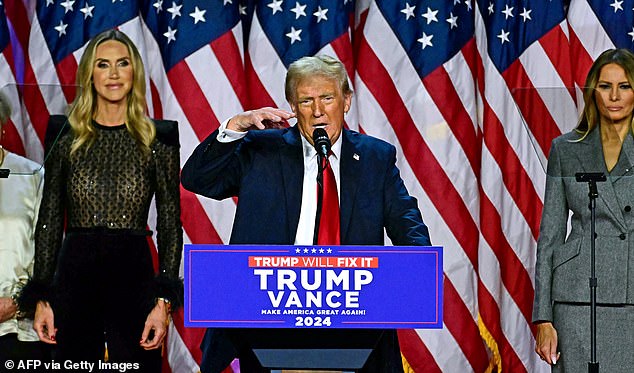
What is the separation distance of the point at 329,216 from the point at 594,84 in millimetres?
1121

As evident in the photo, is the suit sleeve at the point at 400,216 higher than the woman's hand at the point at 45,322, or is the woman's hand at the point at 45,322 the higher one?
the suit sleeve at the point at 400,216

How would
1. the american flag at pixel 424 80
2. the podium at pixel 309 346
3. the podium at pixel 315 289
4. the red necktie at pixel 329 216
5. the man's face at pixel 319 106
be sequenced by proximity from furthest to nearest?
1. the american flag at pixel 424 80
2. the man's face at pixel 319 106
3. the red necktie at pixel 329 216
4. the podium at pixel 315 289
5. the podium at pixel 309 346

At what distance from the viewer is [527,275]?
5.23m

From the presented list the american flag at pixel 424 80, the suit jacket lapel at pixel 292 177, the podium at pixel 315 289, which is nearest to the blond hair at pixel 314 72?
the suit jacket lapel at pixel 292 177

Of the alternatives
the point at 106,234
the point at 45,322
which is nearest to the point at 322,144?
the point at 106,234

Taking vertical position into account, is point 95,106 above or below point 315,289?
above

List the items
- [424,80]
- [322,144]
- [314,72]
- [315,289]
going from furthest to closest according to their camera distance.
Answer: [424,80] < [314,72] < [315,289] < [322,144]

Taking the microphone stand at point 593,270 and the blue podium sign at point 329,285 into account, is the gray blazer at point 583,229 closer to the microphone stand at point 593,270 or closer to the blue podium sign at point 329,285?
the microphone stand at point 593,270

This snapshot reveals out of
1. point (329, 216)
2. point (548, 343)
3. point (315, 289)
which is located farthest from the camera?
point (548, 343)

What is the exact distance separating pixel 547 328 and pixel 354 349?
958mm

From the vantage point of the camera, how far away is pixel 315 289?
11.8 ft

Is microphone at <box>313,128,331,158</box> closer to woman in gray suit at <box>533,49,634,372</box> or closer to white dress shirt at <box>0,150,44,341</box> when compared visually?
woman in gray suit at <box>533,49,634,372</box>

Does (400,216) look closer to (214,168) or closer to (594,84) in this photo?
(214,168)

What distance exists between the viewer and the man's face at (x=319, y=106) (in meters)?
3.88
